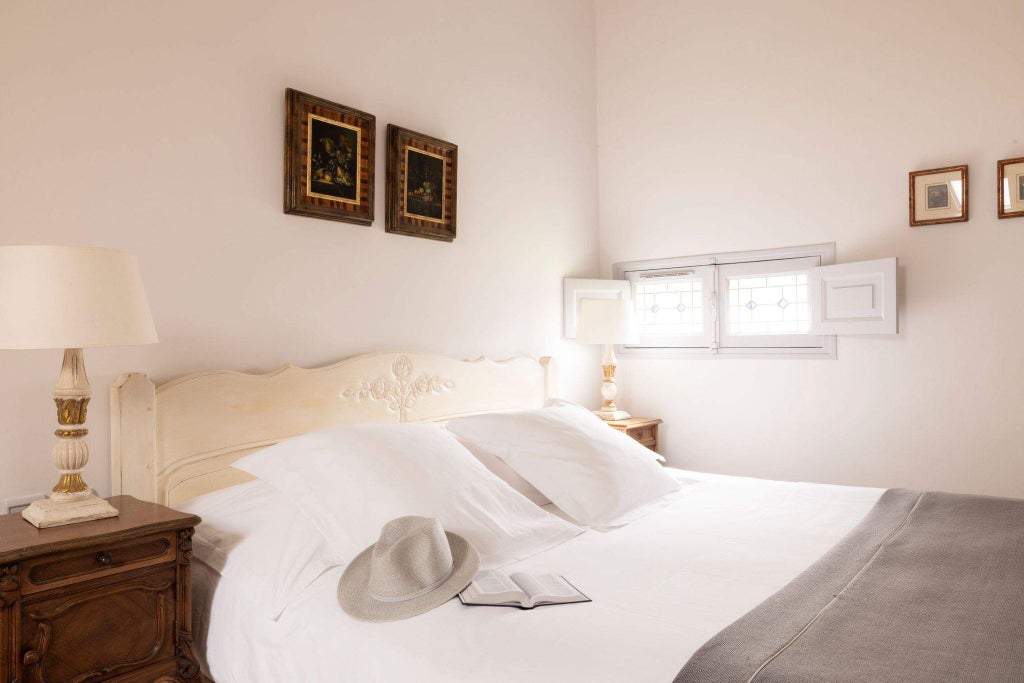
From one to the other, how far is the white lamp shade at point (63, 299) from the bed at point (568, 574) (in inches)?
16.3

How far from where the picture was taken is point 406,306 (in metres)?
2.92

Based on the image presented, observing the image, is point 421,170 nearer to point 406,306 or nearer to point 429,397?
point 406,306

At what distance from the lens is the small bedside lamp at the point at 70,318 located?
1554mm

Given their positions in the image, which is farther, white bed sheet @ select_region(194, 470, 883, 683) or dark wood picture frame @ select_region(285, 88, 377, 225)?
dark wood picture frame @ select_region(285, 88, 377, 225)

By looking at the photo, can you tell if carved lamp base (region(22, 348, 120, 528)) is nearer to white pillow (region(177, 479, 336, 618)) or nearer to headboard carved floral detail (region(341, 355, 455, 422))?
white pillow (region(177, 479, 336, 618))

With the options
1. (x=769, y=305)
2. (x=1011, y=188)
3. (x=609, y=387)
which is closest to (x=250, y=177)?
(x=609, y=387)

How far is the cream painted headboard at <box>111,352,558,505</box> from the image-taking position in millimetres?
2004

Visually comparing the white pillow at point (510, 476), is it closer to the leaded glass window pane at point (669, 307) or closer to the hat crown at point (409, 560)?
the hat crown at point (409, 560)

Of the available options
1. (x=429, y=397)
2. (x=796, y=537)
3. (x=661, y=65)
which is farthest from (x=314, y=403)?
(x=661, y=65)

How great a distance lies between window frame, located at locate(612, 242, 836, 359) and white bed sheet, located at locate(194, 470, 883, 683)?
1.37m

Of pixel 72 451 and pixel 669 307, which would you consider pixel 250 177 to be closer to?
pixel 72 451

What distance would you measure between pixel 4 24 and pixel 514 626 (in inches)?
79.4

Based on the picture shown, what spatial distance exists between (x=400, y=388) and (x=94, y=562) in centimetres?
132

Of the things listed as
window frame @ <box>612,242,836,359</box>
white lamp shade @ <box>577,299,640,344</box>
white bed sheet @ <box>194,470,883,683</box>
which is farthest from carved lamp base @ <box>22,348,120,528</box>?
window frame @ <box>612,242,836,359</box>
